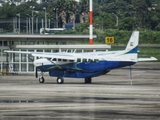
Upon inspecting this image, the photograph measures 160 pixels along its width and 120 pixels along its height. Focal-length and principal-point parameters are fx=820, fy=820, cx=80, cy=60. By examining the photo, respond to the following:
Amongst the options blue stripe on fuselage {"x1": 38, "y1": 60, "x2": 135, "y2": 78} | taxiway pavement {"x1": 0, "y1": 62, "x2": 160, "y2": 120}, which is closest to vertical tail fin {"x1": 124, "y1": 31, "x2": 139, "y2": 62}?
blue stripe on fuselage {"x1": 38, "y1": 60, "x2": 135, "y2": 78}

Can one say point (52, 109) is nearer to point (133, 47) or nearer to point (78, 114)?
point (78, 114)

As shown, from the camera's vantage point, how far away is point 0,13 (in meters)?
151

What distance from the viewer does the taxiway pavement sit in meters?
29.2

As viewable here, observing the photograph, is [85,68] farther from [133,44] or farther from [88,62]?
[133,44]

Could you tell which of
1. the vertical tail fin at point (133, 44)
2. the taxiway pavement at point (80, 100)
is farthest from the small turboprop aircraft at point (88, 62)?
the taxiway pavement at point (80, 100)

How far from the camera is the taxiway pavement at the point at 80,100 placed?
29188 mm

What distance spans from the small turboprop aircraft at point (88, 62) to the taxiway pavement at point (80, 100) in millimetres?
738

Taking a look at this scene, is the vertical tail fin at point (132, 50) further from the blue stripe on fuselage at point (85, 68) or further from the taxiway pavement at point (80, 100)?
the taxiway pavement at point (80, 100)

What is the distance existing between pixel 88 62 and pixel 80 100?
13.3 meters

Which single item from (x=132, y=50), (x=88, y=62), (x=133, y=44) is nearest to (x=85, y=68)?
(x=88, y=62)

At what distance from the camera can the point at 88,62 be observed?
48.8m

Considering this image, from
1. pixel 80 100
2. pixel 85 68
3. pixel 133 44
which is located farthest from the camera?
pixel 85 68

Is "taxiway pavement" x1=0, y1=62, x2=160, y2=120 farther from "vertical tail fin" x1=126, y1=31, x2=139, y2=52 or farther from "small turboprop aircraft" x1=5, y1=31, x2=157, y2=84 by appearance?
"vertical tail fin" x1=126, y1=31, x2=139, y2=52

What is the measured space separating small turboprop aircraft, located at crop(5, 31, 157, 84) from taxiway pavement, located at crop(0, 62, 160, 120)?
74 centimetres
